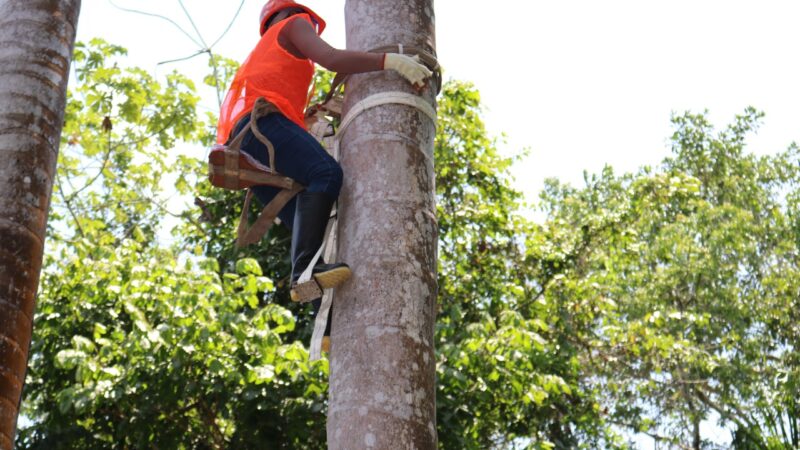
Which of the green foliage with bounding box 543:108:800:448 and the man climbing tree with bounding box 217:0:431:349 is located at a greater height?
the green foliage with bounding box 543:108:800:448

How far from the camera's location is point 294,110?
3.65 meters

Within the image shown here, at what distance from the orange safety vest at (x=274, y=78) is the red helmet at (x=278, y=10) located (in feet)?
0.10

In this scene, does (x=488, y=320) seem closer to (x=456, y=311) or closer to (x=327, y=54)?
(x=456, y=311)

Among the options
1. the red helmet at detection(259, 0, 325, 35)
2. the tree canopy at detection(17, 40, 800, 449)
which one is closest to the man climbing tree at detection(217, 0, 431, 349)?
the red helmet at detection(259, 0, 325, 35)

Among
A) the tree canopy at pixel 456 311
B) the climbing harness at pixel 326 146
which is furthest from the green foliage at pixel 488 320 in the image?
the climbing harness at pixel 326 146

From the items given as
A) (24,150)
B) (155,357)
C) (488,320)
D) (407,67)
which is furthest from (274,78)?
(488,320)

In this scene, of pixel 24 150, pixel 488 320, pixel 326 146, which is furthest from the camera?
pixel 488 320

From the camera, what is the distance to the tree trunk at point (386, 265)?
2443 millimetres

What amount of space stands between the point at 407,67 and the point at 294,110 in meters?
0.76

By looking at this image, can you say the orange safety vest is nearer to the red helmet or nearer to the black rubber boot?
the red helmet

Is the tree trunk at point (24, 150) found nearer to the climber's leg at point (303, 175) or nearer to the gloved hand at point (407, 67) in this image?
the climber's leg at point (303, 175)

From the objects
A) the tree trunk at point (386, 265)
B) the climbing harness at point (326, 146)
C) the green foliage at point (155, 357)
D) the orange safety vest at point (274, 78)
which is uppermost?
the green foliage at point (155, 357)

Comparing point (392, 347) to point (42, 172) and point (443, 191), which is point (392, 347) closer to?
point (42, 172)

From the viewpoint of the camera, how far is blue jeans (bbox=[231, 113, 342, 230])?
3162 millimetres
